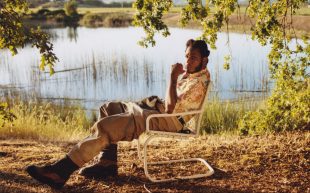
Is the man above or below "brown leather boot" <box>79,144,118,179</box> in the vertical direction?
above

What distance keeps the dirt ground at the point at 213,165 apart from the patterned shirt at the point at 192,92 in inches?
24.8

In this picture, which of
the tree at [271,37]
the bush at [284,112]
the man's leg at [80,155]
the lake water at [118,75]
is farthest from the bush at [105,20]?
the man's leg at [80,155]

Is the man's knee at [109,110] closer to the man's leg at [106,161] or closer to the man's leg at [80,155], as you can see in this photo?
the man's leg at [106,161]

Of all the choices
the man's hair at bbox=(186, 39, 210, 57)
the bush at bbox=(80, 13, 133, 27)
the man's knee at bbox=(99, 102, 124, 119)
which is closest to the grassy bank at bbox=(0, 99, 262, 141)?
the man's knee at bbox=(99, 102, 124, 119)

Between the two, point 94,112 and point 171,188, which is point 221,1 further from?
point 94,112

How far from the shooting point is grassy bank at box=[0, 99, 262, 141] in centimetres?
Answer: 772

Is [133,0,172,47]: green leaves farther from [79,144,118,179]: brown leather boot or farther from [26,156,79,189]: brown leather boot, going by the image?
[26,156,79,189]: brown leather boot

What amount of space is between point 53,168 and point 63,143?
110 inches

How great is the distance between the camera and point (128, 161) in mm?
4719

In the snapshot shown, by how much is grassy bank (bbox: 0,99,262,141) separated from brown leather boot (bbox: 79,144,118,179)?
316cm

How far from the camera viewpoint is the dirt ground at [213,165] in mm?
3887

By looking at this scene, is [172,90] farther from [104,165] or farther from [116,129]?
[104,165]

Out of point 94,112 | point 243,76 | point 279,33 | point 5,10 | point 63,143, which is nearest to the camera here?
point 5,10

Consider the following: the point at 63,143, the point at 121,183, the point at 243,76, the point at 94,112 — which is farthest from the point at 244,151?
Result: the point at 243,76
